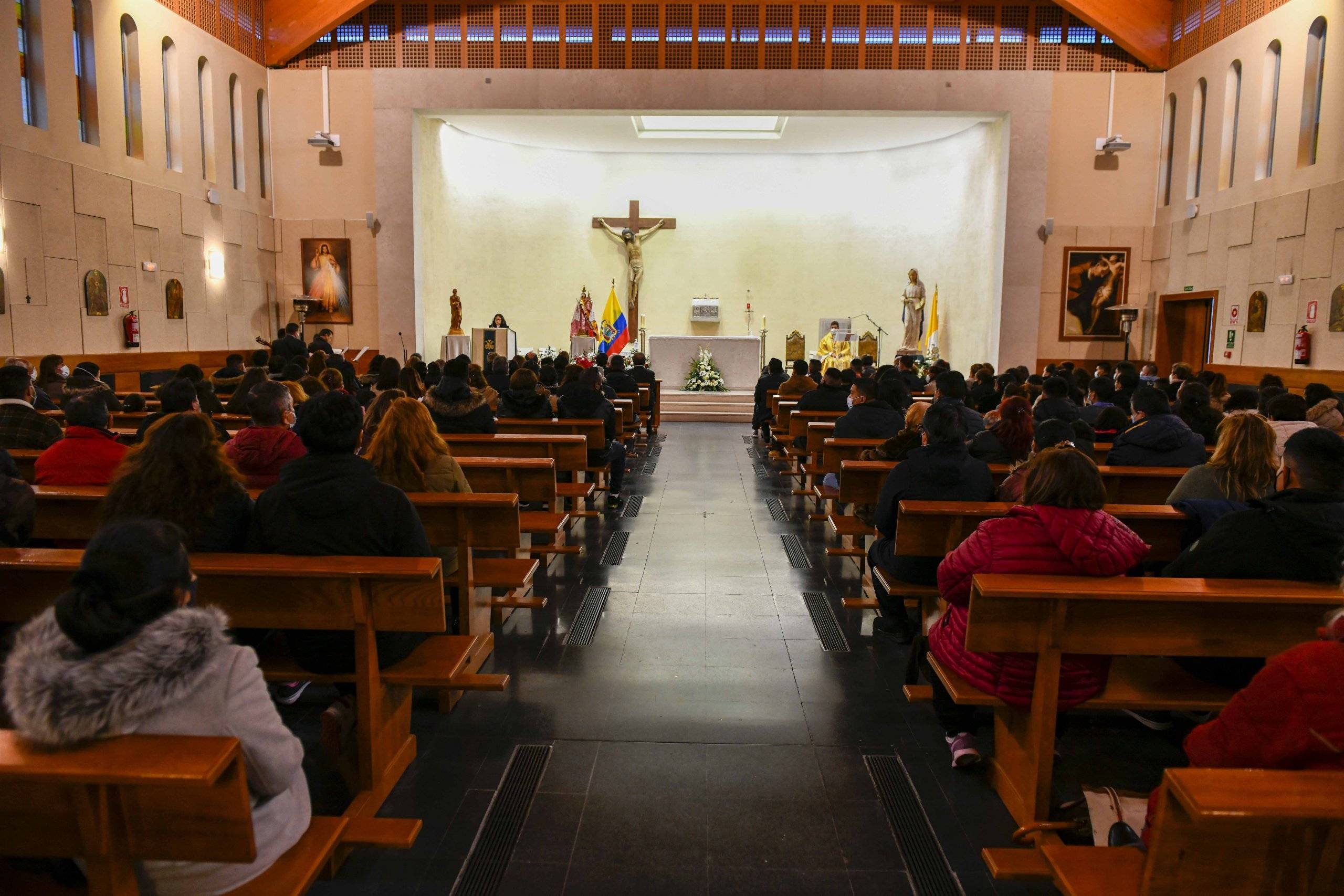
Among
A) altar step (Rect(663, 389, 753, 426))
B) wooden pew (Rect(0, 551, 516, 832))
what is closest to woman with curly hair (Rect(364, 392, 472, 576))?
wooden pew (Rect(0, 551, 516, 832))

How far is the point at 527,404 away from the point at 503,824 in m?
4.24

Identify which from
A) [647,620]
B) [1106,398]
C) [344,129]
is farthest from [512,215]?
[647,620]

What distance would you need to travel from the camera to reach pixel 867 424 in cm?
560

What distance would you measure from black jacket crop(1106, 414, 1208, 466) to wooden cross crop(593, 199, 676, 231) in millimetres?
12900

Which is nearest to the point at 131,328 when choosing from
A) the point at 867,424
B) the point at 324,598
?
the point at 867,424

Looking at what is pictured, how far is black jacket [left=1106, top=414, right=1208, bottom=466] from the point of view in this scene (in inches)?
175

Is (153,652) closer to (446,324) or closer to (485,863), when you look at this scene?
(485,863)

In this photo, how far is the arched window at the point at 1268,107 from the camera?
10484 millimetres

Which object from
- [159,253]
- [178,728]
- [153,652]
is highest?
[159,253]

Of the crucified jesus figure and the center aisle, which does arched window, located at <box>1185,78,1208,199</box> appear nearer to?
the crucified jesus figure

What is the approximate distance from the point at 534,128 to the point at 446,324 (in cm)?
363

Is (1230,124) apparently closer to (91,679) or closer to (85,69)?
(85,69)

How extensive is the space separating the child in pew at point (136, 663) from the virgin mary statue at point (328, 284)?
12940mm

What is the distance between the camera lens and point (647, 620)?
4215 mm
